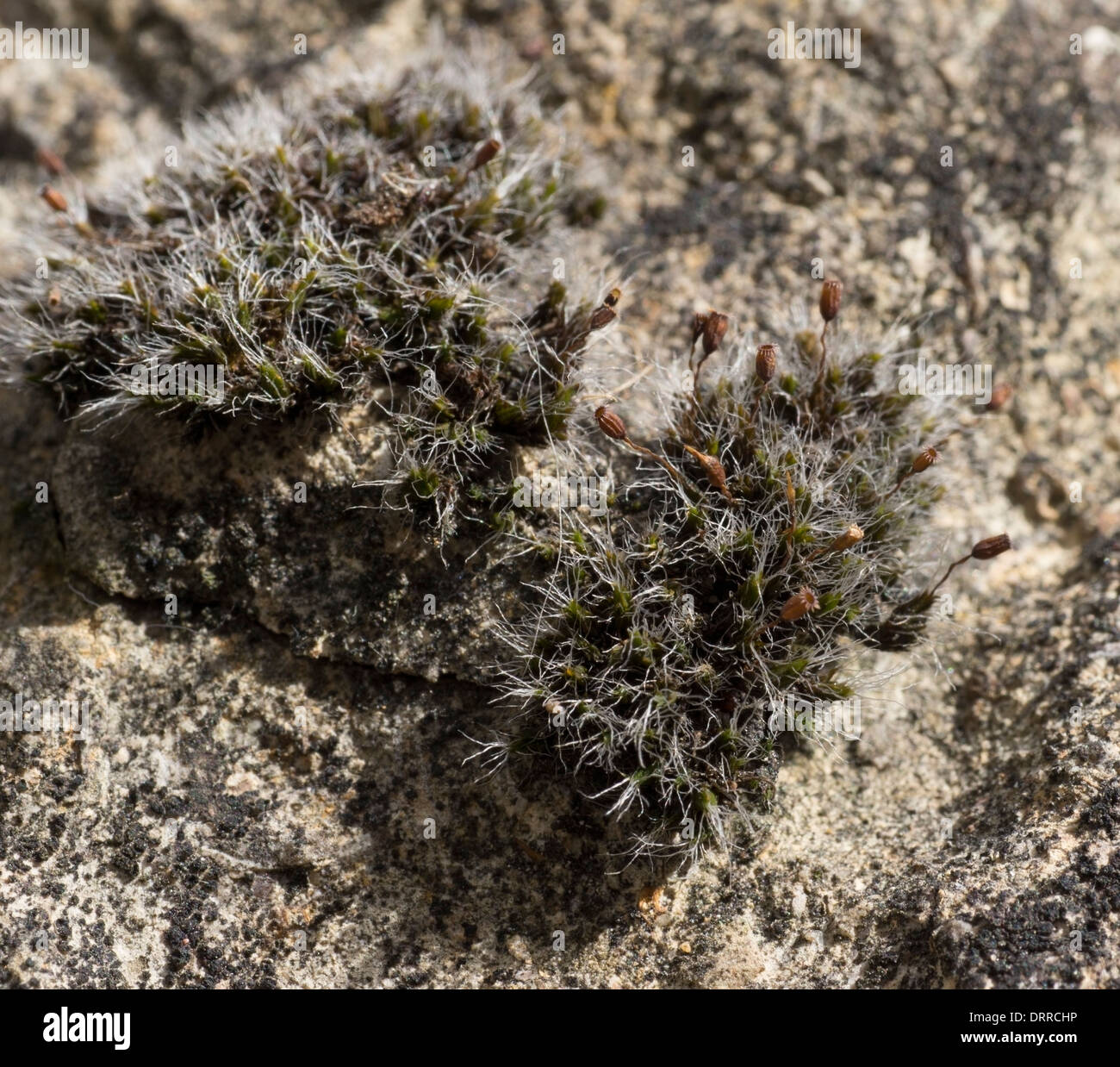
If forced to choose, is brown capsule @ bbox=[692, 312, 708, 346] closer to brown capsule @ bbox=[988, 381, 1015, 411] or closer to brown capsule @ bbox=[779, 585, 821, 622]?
brown capsule @ bbox=[779, 585, 821, 622]

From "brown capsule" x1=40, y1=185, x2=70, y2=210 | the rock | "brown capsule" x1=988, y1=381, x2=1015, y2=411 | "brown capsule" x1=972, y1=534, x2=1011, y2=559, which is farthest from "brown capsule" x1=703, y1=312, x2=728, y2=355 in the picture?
"brown capsule" x1=40, y1=185, x2=70, y2=210

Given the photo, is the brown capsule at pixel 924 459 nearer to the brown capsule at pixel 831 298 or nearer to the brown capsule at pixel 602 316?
the brown capsule at pixel 831 298

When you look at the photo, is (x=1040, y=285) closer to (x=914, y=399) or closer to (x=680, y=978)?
(x=914, y=399)

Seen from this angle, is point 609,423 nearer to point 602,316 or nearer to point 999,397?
point 602,316

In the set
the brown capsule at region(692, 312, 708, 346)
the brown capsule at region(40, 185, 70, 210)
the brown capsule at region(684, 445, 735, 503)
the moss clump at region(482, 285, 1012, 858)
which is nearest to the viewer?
the moss clump at region(482, 285, 1012, 858)

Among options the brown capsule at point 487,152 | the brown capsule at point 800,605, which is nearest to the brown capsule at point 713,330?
the brown capsule at point 800,605

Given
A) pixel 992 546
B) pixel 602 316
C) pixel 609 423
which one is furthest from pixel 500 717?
pixel 992 546

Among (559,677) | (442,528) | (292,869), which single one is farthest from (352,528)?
(292,869)
